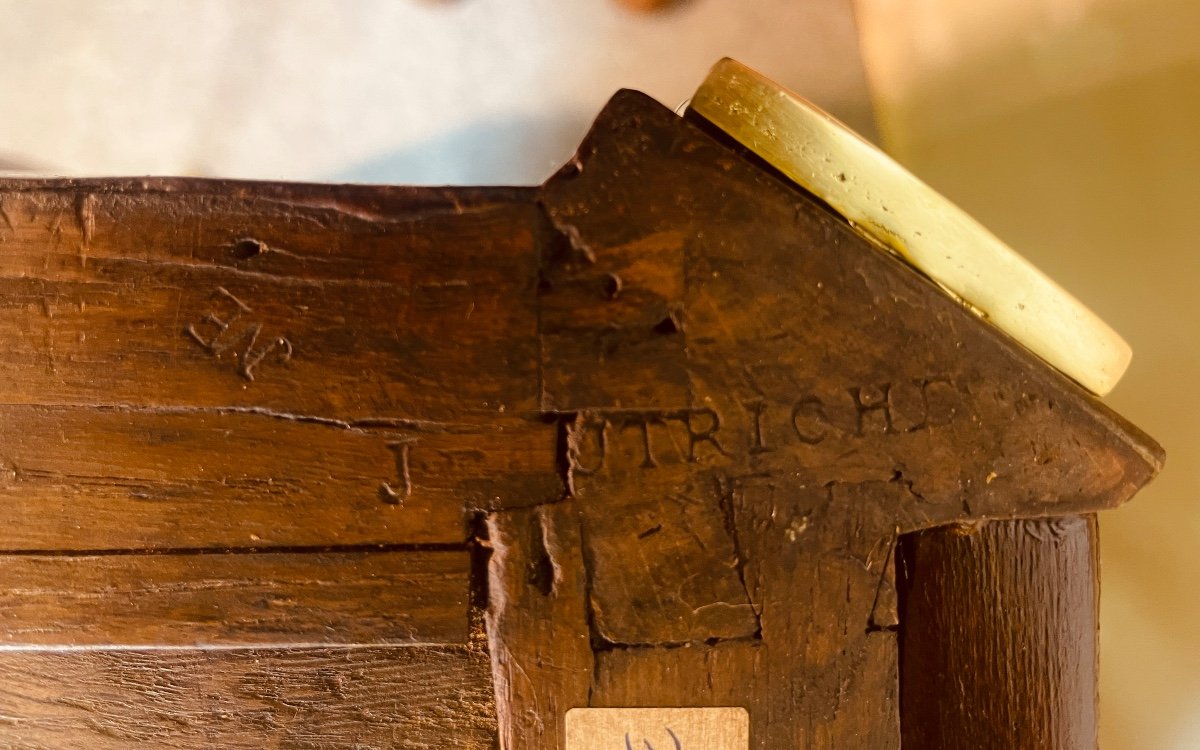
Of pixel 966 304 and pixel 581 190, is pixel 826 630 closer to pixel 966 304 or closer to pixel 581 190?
pixel 966 304

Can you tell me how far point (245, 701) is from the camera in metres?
0.76

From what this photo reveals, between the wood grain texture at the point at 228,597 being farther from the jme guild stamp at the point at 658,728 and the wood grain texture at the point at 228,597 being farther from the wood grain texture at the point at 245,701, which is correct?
the jme guild stamp at the point at 658,728

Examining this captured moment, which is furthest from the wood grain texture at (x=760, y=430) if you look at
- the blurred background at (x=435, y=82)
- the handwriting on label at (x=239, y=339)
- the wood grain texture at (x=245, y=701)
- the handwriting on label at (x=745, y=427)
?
the blurred background at (x=435, y=82)

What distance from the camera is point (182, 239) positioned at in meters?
0.69

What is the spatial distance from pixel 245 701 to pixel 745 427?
23.0 inches

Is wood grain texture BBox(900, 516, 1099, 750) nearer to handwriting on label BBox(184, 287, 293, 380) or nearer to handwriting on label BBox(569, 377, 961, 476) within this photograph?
handwriting on label BBox(569, 377, 961, 476)

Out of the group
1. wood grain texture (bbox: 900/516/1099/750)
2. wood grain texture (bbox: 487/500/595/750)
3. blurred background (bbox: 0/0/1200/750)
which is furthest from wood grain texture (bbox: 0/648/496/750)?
blurred background (bbox: 0/0/1200/750)

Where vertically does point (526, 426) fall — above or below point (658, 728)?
above

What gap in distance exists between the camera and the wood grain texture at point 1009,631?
2.40 feet

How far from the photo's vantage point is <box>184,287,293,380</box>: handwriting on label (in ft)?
2.26

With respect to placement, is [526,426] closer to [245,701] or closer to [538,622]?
[538,622]

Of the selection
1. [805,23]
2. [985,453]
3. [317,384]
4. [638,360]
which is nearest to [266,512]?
[317,384]

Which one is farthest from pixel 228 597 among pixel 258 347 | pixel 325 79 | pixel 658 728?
pixel 325 79

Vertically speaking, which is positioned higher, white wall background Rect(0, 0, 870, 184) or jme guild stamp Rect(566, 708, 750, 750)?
white wall background Rect(0, 0, 870, 184)
